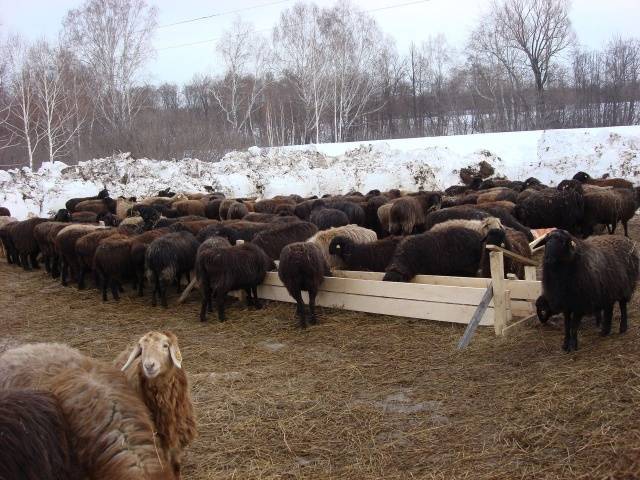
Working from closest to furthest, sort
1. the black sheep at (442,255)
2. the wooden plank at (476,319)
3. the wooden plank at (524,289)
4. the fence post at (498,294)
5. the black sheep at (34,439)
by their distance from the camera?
the black sheep at (34,439) < the wooden plank at (476,319) < the fence post at (498,294) < the wooden plank at (524,289) < the black sheep at (442,255)

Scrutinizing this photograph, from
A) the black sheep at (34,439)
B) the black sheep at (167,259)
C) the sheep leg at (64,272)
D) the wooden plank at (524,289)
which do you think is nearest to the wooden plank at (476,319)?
the wooden plank at (524,289)

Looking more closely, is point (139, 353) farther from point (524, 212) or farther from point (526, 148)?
point (526, 148)

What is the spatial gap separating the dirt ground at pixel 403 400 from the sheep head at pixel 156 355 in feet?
3.43

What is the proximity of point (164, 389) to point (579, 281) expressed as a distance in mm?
4367

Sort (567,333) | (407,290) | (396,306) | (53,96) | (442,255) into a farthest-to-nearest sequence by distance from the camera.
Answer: (53,96), (442,255), (396,306), (407,290), (567,333)

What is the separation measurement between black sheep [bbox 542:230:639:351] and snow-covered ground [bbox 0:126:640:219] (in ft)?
59.0

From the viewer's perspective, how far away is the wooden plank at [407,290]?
746 cm

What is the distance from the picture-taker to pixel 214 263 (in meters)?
9.16

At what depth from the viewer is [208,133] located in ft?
126

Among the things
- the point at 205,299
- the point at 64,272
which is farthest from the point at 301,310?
the point at 64,272

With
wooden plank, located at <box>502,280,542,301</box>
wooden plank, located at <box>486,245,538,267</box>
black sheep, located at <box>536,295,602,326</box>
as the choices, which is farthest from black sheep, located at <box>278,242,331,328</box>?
black sheep, located at <box>536,295,602,326</box>

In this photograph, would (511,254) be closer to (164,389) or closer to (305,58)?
(164,389)

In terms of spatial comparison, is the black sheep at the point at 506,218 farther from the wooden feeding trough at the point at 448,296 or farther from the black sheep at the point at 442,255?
the wooden feeding trough at the point at 448,296

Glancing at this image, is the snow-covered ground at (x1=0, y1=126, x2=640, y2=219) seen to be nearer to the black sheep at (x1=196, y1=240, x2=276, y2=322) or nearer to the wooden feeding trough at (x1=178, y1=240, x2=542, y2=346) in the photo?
the black sheep at (x1=196, y1=240, x2=276, y2=322)
